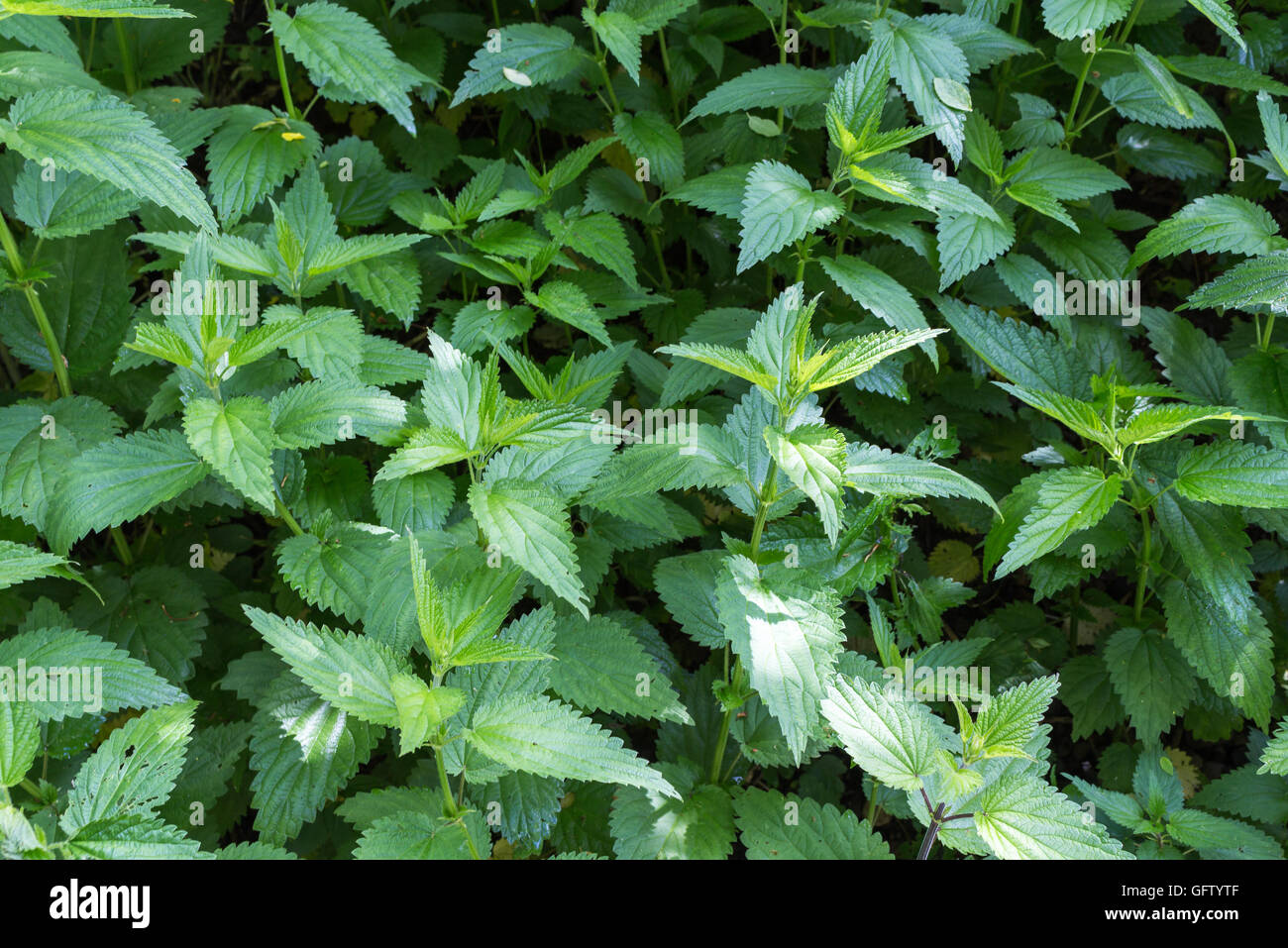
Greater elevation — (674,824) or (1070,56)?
(1070,56)

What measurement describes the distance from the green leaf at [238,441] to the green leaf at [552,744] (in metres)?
0.65

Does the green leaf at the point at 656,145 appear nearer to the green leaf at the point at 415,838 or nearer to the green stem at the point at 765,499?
the green stem at the point at 765,499

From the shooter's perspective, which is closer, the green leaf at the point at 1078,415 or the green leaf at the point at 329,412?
the green leaf at the point at 329,412

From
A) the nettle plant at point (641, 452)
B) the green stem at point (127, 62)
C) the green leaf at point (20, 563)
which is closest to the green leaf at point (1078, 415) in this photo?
the nettle plant at point (641, 452)

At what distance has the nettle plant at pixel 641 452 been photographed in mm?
1966

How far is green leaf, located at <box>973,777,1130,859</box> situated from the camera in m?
1.84

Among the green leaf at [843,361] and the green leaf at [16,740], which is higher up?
the green leaf at [843,361]

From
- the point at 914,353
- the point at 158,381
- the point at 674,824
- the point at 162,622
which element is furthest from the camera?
the point at 914,353

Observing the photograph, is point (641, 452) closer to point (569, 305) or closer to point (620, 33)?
point (569, 305)

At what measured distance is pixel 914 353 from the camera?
3322 millimetres

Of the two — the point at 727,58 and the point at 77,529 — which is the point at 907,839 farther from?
the point at 727,58

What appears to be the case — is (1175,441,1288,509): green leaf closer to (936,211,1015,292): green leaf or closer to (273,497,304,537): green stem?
(936,211,1015,292): green leaf

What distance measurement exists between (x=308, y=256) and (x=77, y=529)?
0.98 metres
